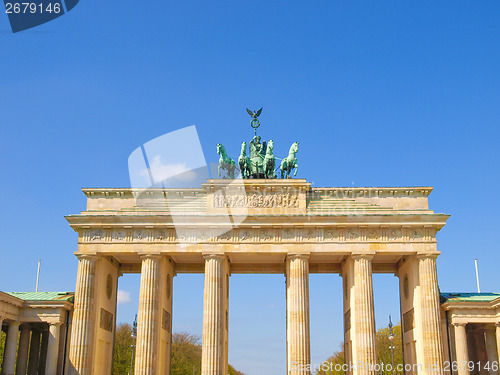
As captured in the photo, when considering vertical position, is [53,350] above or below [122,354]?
below

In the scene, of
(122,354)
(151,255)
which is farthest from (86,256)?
(122,354)

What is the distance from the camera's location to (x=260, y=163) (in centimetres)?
4662

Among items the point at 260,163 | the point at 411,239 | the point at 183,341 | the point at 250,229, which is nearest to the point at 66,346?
the point at 250,229

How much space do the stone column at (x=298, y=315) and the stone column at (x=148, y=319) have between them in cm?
978

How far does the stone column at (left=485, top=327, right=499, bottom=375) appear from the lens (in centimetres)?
4272

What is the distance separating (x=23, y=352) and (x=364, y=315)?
84.7 feet

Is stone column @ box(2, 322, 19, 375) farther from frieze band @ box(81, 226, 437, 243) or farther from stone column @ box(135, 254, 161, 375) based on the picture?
stone column @ box(135, 254, 161, 375)

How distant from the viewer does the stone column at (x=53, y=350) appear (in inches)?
1631

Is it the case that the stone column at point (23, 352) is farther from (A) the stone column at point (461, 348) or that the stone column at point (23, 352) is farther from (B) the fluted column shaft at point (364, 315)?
(A) the stone column at point (461, 348)

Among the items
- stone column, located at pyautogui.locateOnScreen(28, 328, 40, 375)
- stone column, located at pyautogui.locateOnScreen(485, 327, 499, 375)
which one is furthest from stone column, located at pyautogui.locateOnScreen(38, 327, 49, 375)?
stone column, located at pyautogui.locateOnScreen(485, 327, 499, 375)

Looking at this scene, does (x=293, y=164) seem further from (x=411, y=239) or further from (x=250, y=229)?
(x=411, y=239)

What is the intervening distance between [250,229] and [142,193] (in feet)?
29.7

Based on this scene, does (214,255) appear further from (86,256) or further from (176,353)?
(176,353)

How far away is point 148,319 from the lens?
42375 mm
